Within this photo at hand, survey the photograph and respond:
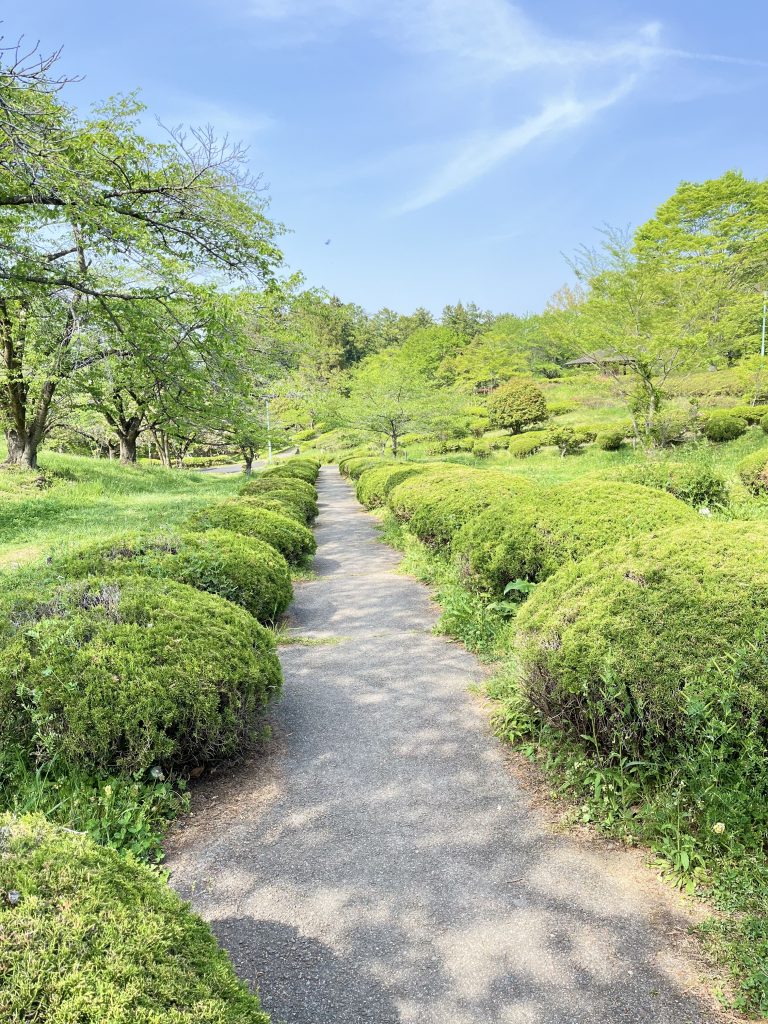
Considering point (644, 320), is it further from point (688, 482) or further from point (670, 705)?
point (670, 705)

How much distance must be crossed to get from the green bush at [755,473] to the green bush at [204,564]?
7.70 m

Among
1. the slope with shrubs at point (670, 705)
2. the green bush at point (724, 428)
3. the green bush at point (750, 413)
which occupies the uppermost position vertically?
the green bush at point (750, 413)

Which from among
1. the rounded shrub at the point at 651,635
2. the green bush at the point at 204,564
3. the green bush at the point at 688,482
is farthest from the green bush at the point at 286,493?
the rounded shrub at the point at 651,635

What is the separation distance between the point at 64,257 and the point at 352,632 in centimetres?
899

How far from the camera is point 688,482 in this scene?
7547 millimetres

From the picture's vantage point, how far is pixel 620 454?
19.6 m

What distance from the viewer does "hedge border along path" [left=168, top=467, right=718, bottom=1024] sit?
1.86m

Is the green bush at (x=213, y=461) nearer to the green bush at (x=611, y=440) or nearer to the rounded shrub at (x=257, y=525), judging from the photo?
the green bush at (x=611, y=440)

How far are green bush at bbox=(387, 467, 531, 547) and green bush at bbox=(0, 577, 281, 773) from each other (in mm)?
4222

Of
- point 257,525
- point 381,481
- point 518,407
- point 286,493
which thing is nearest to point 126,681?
point 257,525

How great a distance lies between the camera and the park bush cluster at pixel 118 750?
3.96 feet

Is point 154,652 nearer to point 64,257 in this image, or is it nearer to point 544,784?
point 544,784

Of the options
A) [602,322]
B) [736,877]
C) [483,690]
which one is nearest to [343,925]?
[736,877]

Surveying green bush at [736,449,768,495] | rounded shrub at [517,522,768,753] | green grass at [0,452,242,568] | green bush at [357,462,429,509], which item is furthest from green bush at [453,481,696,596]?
green bush at [357,462,429,509]
